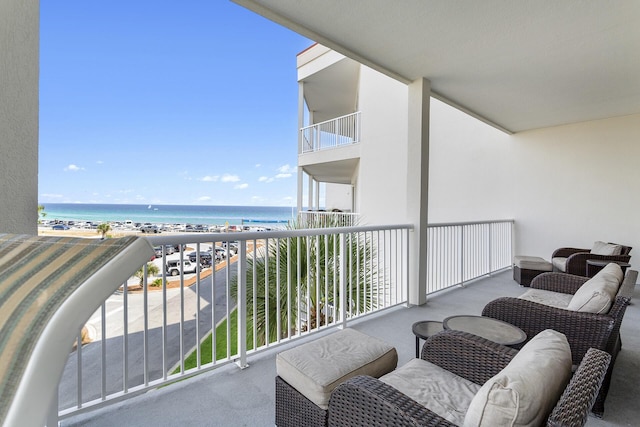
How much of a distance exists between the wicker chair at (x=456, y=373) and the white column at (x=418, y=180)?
7.49 ft

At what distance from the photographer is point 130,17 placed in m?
22.0

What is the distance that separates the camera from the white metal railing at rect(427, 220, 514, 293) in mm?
5090

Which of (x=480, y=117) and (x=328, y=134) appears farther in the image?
(x=328, y=134)

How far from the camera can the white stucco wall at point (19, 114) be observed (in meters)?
1.38

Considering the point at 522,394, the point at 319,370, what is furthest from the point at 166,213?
the point at 522,394

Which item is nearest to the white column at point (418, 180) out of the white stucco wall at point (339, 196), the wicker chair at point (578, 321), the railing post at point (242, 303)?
the wicker chair at point (578, 321)

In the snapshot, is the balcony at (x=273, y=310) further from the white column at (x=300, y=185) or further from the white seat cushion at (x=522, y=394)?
A: the white column at (x=300, y=185)

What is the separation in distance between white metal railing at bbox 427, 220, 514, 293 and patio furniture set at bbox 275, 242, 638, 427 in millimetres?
2377

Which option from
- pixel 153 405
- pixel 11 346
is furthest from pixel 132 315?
pixel 11 346

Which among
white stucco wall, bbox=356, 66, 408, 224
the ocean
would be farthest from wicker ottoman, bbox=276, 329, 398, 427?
the ocean

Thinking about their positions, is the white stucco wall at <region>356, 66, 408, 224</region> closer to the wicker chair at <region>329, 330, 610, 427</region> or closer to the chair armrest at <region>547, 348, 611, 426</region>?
the wicker chair at <region>329, 330, 610, 427</region>

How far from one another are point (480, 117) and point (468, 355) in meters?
4.93

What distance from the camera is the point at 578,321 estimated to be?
2.05m

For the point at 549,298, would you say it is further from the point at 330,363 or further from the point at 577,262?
the point at 330,363
